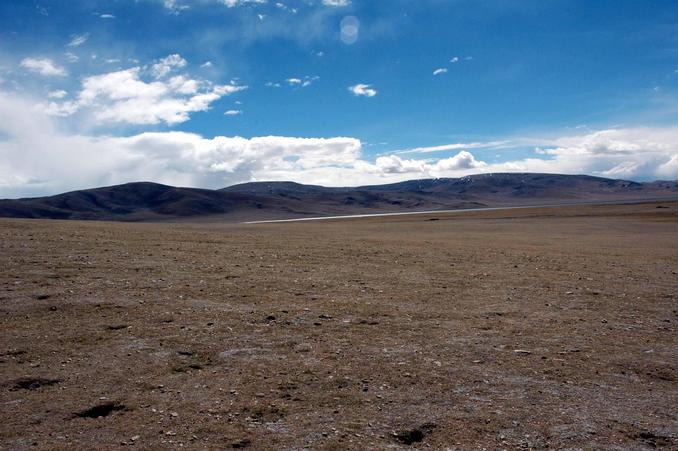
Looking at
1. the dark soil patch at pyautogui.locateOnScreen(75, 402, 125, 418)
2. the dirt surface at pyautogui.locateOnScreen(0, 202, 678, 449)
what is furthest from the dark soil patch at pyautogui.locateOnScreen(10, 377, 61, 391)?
the dark soil patch at pyautogui.locateOnScreen(75, 402, 125, 418)

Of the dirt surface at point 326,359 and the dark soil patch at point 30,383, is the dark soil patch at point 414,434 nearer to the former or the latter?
the dirt surface at point 326,359

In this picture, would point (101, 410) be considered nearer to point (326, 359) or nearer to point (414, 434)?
point (326, 359)

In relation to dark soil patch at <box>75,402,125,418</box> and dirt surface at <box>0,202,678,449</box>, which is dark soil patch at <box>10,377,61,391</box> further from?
dark soil patch at <box>75,402,125,418</box>

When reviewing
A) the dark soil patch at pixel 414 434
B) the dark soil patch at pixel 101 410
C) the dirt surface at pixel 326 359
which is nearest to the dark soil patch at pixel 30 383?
the dirt surface at pixel 326 359

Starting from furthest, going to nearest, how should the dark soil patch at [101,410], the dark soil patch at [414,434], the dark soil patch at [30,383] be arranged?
the dark soil patch at [30,383]
the dark soil patch at [101,410]
the dark soil patch at [414,434]

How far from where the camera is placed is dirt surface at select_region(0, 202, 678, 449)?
5.97m

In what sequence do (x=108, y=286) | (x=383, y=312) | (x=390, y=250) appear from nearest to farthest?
1. (x=383, y=312)
2. (x=108, y=286)
3. (x=390, y=250)

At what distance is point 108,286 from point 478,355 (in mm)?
9012

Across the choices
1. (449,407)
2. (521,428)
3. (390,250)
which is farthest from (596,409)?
(390,250)

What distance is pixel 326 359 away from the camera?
8.30 metres

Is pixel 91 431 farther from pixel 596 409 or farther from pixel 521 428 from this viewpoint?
pixel 596 409

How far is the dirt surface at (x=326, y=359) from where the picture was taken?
597 centimetres

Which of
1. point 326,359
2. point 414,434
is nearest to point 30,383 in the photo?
point 326,359

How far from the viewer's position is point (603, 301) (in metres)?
12.9
